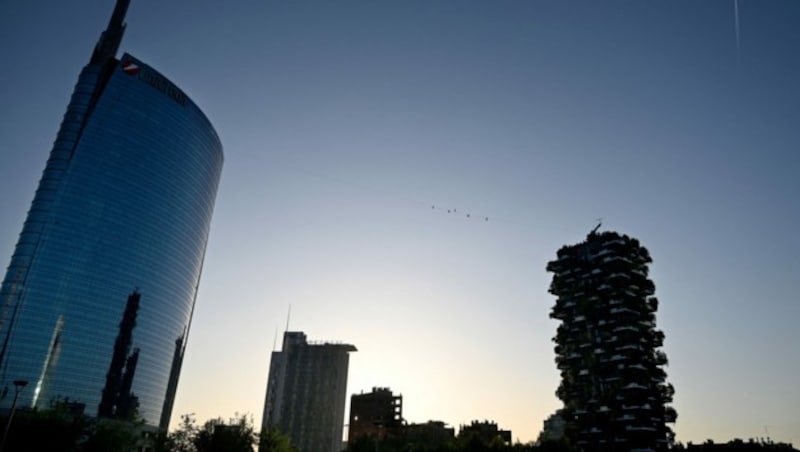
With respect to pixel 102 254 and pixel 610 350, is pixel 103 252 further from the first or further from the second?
pixel 610 350

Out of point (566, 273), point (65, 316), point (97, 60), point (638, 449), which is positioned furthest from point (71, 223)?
point (638, 449)

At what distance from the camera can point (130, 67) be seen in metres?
190

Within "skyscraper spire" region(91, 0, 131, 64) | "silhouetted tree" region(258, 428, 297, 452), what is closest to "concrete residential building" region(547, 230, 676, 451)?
"silhouetted tree" region(258, 428, 297, 452)

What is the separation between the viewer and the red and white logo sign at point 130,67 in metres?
189

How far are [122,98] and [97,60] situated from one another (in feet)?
61.5

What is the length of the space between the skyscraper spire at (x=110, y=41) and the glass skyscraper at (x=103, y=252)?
0.43 metres

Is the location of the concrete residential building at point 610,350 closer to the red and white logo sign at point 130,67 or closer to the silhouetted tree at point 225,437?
the silhouetted tree at point 225,437

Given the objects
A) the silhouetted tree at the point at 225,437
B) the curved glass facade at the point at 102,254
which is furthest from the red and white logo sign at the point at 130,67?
the silhouetted tree at the point at 225,437

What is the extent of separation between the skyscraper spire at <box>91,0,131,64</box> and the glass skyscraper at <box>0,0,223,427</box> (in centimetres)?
43

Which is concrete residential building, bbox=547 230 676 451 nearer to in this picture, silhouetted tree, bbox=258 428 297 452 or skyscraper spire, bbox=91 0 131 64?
silhouetted tree, bbox=258 428 297 452

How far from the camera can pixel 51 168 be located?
166375mm

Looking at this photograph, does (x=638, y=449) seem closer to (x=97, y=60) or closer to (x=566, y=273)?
(x=566, y=273)

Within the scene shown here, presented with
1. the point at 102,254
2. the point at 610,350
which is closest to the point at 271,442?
the point at 610,350

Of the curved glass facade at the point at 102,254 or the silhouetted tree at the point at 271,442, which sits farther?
the curved glass facade at the point at 102,254
